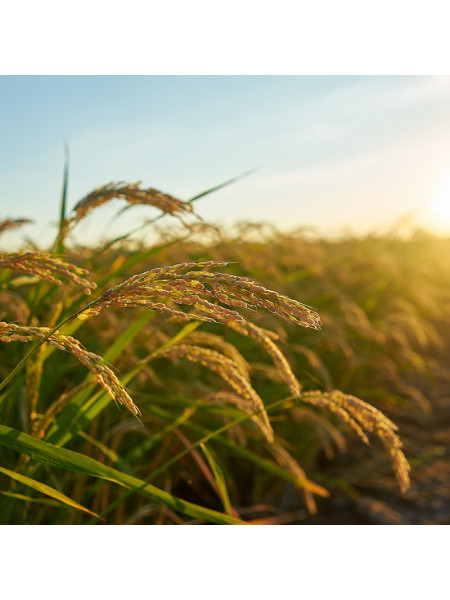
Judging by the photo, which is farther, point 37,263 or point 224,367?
point 224,367

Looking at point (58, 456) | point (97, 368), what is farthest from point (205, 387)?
point (97, 368)

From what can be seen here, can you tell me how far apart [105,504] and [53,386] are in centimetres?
50

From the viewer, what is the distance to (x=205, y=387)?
2012 mm

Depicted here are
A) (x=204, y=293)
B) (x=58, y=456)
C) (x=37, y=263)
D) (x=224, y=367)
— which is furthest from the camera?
(x=224, y=367)

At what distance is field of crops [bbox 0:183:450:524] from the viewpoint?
3.15 ft

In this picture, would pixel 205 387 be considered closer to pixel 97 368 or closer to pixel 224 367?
pixel 224 367

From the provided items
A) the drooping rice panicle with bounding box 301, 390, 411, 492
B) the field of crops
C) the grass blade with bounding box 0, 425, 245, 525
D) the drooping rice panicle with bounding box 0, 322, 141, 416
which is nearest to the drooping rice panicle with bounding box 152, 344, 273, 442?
the field of crops

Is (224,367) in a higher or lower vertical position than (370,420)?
higher

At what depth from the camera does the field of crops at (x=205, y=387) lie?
3.15 ft

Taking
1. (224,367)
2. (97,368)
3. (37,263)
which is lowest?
(224,367)

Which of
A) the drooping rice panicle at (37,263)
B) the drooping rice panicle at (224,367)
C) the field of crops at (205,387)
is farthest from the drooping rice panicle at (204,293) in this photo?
the drooping rice panicle at (224,367)

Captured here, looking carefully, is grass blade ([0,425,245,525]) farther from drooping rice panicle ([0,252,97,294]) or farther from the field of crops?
drooping rice panicle ([0,252,97,294])

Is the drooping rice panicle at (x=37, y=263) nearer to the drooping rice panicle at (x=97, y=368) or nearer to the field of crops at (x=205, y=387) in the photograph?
the field of crops at (x=205, y=387)
